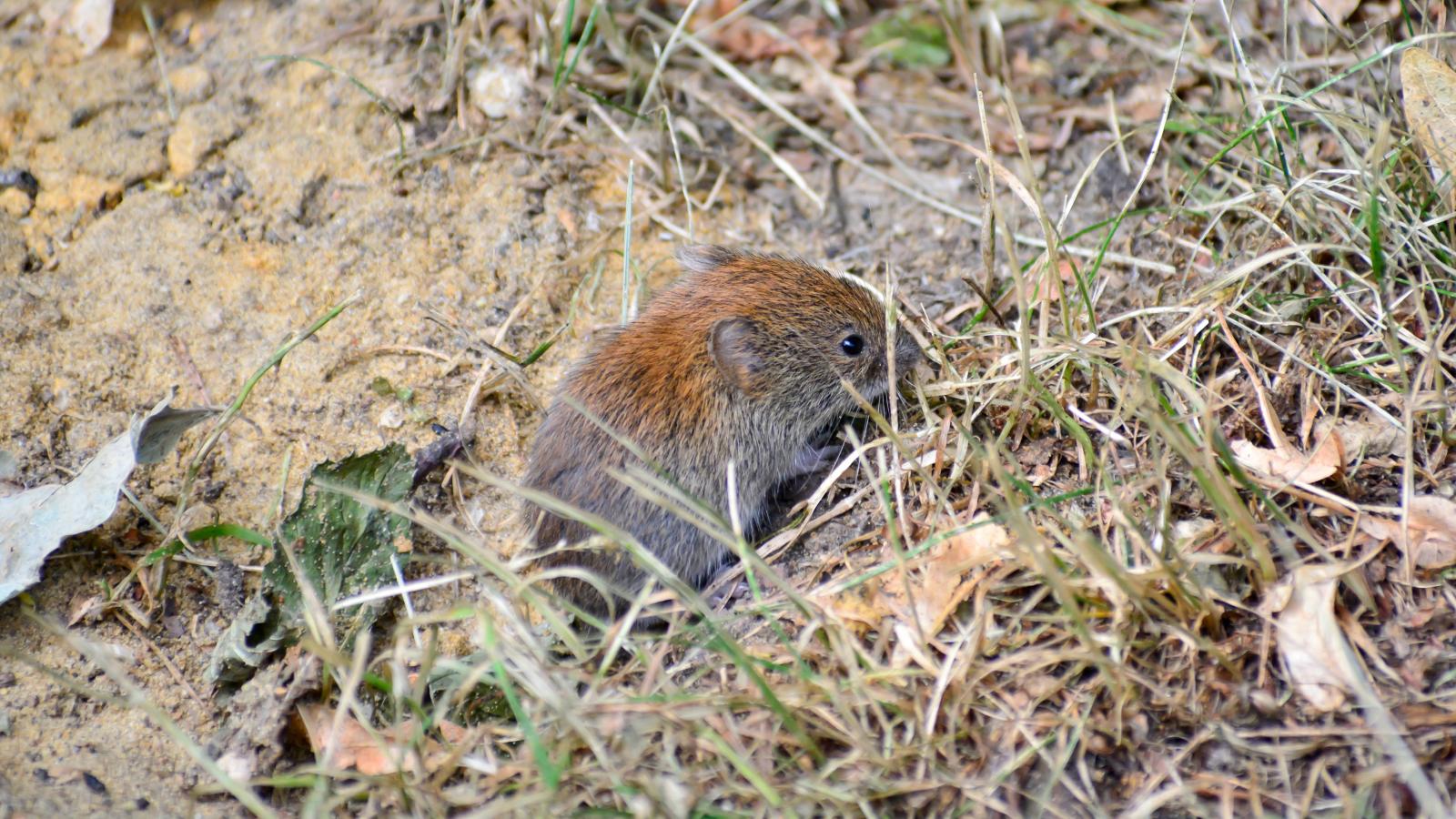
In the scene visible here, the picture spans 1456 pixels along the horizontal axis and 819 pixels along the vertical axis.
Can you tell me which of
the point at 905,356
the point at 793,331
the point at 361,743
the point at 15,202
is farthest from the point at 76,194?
the point at 905,356

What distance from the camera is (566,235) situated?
5055 mm

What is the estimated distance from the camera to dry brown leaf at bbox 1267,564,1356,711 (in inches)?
116

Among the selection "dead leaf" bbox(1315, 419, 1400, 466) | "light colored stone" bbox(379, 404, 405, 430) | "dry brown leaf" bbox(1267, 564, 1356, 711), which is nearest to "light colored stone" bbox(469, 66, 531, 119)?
"light colored stone" bbox(379, 404, 405, 430)

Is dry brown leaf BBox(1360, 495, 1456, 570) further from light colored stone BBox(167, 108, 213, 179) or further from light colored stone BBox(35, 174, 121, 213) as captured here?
light colored stone BBox(35, 174, 121, 213)

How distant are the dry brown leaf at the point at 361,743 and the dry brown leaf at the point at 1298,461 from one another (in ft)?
8.44

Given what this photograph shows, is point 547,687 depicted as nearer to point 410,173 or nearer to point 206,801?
point 206,801

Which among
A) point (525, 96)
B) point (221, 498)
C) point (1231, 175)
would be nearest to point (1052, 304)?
point (1231, 175)

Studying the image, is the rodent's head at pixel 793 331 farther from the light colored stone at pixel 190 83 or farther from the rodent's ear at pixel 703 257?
the light colored stone at pixel 190 83

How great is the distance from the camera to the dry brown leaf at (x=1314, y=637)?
2.94 metres

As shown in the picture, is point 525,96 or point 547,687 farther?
point 525,96

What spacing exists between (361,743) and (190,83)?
3527 mm

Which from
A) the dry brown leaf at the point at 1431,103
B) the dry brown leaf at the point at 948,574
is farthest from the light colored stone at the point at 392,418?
the dry brown leaf at the point at 1431,103

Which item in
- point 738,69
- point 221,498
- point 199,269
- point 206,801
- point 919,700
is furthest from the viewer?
point 738,69

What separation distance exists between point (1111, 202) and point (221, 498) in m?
3.99
